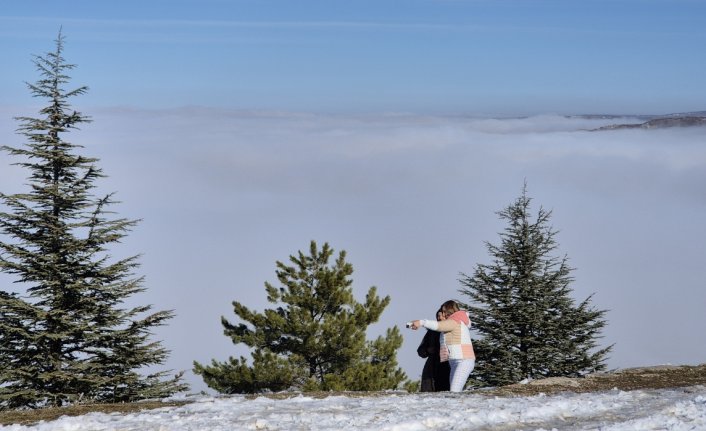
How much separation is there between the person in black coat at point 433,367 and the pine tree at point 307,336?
1697 centimetres

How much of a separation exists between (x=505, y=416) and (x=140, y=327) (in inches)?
698

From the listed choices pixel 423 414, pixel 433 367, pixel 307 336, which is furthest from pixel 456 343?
pixel 307 336

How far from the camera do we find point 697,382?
15172mm

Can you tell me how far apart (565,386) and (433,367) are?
2.30m

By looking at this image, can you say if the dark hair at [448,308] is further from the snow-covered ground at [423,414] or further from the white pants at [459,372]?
the snow-covered ground at [423,414]

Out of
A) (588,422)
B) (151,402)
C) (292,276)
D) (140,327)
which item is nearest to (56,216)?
(140,327)

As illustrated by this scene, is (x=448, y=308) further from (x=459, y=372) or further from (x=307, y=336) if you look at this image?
(x=307, y=336)

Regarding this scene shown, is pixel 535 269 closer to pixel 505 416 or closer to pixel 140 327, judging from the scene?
pixel 140 327

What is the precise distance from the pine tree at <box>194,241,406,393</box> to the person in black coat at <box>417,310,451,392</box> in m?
17.0

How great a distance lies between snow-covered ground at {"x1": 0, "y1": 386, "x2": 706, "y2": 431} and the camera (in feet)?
34.8

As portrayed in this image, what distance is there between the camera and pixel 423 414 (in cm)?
1108

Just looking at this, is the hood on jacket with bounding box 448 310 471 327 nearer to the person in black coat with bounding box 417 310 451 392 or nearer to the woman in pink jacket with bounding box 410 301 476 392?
the woman in pink jacket with bounding box 410 301 476 392

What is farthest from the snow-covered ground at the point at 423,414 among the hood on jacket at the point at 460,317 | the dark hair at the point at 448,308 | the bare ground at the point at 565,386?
the dark hair at the point at 448,308

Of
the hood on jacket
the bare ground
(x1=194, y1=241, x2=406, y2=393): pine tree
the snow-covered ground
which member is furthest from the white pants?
(x1=194, y1=241, x2=406, y2=393): pine tree
